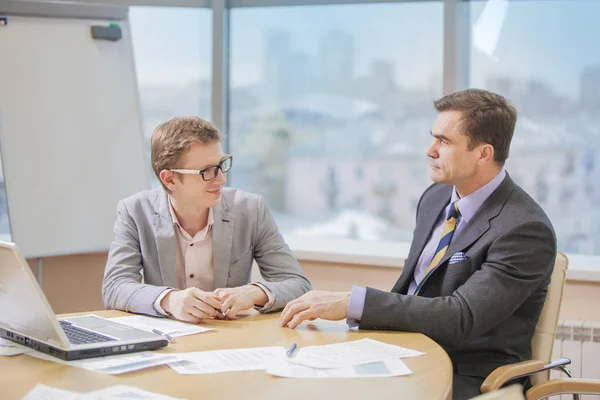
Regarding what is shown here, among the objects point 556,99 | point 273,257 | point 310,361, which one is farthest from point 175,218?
point 556,99

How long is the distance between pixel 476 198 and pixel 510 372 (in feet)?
1.86

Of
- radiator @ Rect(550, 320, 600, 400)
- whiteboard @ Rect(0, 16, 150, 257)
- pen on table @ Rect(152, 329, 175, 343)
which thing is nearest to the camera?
pen on table @ Rect(152, 329, 175, 343)

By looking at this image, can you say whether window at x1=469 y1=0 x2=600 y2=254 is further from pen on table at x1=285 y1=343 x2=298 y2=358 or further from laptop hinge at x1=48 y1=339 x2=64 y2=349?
laptop hinge at x1=48 y1=339 x2=64 y2=349

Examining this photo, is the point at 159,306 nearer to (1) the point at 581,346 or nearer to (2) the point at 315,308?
(2) the point at 315,308

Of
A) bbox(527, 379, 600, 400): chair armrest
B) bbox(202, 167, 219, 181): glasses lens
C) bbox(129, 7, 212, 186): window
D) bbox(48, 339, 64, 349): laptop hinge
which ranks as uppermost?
bbox(129, 7, 212, 186): window

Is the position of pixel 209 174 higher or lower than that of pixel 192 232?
higher

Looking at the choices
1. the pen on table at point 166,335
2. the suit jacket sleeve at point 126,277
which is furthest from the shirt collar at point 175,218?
the pen on table at point 166,335

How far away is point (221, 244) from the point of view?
254 cm

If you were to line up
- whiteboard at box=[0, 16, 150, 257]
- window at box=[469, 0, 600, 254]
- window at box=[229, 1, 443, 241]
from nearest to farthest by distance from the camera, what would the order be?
window at box=[469, 0, 600, 254] < whiteboard at box=[0, 16, 150, 257] < window at box=[229, 1, 443, 241]

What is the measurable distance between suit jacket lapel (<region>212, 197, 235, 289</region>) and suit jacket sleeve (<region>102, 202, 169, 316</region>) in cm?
26

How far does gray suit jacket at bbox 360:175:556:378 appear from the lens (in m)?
2.07

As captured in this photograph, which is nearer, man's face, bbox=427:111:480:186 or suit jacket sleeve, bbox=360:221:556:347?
suit jacket sleeve, bbox=360:221:556:347

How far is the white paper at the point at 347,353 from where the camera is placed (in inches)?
67.7

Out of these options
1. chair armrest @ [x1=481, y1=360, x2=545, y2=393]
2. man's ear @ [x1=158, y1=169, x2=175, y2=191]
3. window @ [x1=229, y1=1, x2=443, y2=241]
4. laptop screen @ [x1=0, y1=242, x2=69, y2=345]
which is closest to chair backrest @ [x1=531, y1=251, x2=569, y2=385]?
chair armrest @ [x1=481, y1=360, x2=545, y2=393]
